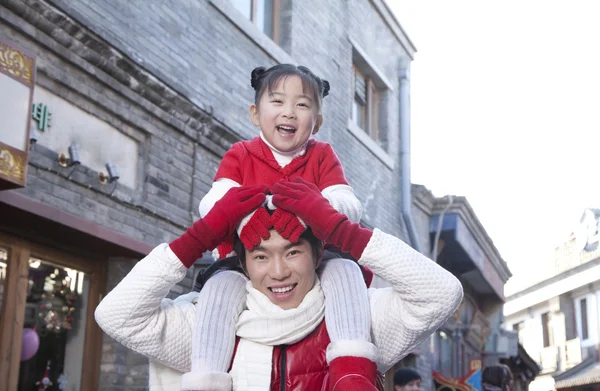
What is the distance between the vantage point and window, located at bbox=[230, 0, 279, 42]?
10.8m

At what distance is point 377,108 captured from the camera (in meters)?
15.9

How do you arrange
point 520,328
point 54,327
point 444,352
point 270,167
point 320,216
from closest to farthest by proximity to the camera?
point 320,216
point 270,167
point 54,327
point 444,352
point 520,328

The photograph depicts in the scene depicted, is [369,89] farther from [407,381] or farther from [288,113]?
[288,113]

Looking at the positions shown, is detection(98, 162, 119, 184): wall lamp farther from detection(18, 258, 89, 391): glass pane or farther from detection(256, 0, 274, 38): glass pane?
detection(256, 0, 274, 38): glass pane

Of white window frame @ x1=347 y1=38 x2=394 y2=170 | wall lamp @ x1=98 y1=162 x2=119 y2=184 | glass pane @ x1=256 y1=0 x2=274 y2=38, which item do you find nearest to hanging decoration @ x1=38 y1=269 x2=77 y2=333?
wall lamp @ x1=98 y1=162 x2=119 y2=184

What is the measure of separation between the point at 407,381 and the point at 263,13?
221 inches

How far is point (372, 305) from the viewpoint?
11.5 ft

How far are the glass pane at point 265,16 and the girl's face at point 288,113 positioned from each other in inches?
307

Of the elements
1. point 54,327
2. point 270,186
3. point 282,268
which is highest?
point 270,186

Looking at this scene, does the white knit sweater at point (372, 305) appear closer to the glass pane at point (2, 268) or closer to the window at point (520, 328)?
the glass pane at point (2, 268)

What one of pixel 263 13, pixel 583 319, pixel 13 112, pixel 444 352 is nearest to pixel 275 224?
pixel 13 112

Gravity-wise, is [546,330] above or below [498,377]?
above

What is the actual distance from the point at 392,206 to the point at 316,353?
12.0 meters

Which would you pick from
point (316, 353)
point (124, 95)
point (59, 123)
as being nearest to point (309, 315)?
point (316, 353)
